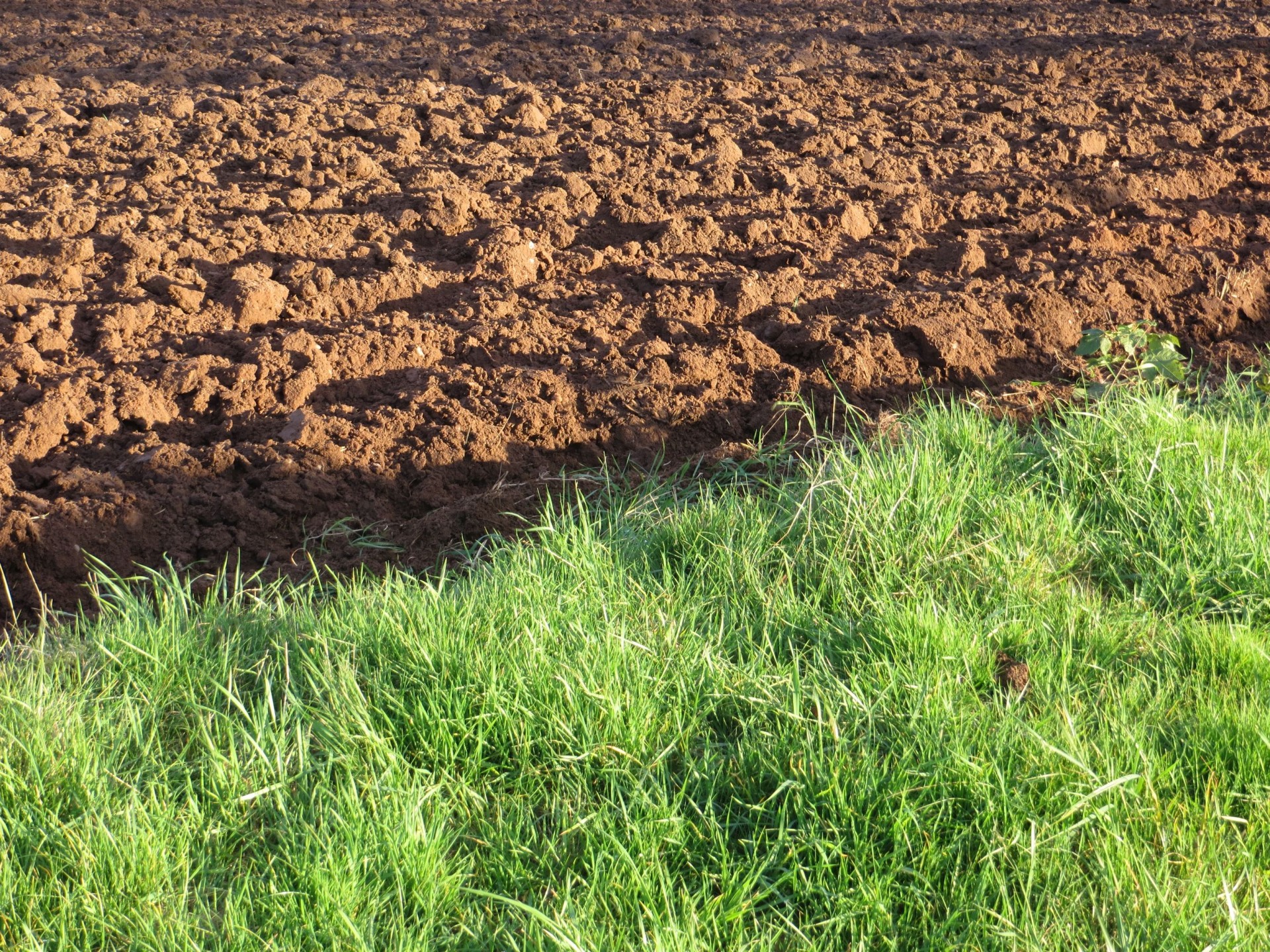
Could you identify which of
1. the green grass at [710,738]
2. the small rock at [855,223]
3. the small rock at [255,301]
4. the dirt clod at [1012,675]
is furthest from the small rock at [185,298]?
the dirt clod at [1012,675]

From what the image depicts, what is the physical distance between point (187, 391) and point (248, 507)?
77 centimetres

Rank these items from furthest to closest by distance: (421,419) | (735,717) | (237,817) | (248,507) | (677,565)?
(421,419) < (248,507) < (677,565) < (735,717) < (237,817)

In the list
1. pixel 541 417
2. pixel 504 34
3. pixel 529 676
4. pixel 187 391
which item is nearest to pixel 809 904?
pixel 529 676

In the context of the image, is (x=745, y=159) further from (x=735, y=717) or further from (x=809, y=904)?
(x=809, y=904)

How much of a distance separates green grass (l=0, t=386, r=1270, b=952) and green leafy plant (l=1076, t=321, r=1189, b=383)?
75cm

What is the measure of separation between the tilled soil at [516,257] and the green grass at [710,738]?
27.7 inches

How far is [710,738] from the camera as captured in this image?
2.62m

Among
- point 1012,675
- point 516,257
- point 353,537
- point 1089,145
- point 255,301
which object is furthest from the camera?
point 1089,145

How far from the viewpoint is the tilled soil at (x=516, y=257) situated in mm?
3836

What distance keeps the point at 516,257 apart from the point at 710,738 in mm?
2903

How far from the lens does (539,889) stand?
2264mm

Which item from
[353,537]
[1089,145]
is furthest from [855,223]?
[353,537]

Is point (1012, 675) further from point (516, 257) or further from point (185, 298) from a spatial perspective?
point (185, 298)

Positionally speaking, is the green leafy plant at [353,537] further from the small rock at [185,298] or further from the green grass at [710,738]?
the small rock at [185,298]
